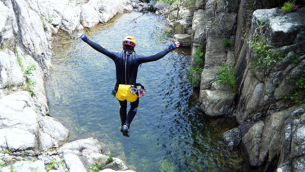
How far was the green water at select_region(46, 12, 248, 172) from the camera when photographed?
11109 mm

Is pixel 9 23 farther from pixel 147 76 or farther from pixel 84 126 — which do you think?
pixel 147 76

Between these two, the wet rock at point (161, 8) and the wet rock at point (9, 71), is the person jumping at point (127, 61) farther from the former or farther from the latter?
the wet rock at point (161, 8)

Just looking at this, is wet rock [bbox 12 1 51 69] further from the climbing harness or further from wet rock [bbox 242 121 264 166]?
wet rock [bbox 242 121 264 166]

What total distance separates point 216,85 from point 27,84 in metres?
9.69

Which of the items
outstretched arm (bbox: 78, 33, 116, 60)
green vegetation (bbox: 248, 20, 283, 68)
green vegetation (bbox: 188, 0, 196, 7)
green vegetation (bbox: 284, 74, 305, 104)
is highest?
green vegetation (bbox: 188, 0, 196, 7)

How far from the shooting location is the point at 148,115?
13898mm

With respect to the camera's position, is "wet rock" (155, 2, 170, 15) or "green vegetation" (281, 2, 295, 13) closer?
"green vegetation" (281, 2, 295, 13)

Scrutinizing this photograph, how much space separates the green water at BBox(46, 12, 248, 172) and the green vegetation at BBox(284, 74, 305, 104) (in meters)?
3.23

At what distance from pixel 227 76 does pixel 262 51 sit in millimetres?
3186

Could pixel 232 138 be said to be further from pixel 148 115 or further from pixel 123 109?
pixel 123 109

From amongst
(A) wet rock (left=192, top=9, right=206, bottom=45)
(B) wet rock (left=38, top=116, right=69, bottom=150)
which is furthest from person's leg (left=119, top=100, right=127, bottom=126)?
(A) wet rock (left=192, top=9, right=206, bottom=45)

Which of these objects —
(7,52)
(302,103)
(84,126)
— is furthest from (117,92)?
(7,52)

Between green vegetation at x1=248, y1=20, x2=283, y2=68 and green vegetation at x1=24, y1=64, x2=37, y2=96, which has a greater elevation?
green vegetation at x1=248, y1=20, x2=283, y2=68

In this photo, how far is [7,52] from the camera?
41.5ft
